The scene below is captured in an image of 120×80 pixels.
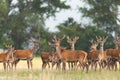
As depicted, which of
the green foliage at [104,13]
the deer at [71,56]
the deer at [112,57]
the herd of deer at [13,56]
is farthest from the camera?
the green foliage at [104,13]

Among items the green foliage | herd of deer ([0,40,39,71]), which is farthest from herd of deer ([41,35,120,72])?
the green foliage

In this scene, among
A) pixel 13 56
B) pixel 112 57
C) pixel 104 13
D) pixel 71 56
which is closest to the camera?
pixel 71 56

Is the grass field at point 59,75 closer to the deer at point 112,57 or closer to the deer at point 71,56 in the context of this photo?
the deer at point 71,56

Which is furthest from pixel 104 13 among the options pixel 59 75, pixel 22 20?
pixel 59 75

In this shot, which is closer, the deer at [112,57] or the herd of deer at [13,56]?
the deer at [112,57]

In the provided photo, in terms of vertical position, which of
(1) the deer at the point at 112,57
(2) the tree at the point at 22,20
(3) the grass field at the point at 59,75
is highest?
(2) the tree at the point at 22,20

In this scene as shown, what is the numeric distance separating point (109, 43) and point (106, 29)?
2935mm

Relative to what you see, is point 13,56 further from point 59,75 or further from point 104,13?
point 104,13

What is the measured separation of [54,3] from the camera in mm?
65188

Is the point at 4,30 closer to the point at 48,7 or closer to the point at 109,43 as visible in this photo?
the point at 48,7

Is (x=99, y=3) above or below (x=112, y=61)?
above

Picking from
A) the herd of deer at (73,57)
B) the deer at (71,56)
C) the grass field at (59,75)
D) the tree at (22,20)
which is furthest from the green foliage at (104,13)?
the grass field at (59,75)

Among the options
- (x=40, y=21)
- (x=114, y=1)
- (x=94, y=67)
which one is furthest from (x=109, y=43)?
(x=94, y=67)

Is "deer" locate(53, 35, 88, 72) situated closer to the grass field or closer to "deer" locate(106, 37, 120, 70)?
the grass field
